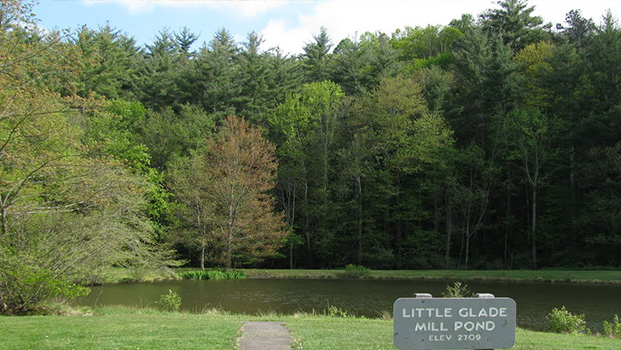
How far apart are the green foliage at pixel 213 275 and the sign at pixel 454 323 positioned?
2743cm

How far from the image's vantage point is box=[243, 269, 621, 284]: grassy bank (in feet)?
91.0

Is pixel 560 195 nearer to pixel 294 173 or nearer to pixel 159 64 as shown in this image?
pixel 294 173

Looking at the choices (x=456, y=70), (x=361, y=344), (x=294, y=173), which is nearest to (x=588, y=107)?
(x=456, y=70)

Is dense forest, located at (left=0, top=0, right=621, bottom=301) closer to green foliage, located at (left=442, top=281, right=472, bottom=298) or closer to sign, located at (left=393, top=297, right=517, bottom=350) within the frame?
green foliage, located at (left=442, top=281, right=472, bottom=298)

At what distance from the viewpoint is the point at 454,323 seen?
4785 mm

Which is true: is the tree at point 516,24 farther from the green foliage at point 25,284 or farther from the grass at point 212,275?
the green foliage at point 25,284

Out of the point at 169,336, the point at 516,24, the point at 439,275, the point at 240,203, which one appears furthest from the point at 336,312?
the point at 516,24

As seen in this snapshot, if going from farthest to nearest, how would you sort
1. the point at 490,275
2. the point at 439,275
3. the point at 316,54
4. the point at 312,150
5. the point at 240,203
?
1. the point at 316,54
2. the point at 312,150
3. the point at 240,203
4. the point at 439,275
5. the point at 490,275

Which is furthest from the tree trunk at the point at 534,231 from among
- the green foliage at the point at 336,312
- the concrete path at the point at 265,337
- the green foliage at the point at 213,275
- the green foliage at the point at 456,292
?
the concrete path at the point at 265,337

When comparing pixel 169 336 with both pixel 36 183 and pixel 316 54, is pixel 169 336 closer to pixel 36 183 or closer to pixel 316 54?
pixel 36 183

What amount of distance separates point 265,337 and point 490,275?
23.9 metres

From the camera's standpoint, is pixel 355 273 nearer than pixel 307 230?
Yes

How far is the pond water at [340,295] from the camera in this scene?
1892 centimetres

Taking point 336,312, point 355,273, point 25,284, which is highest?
point 25,284
